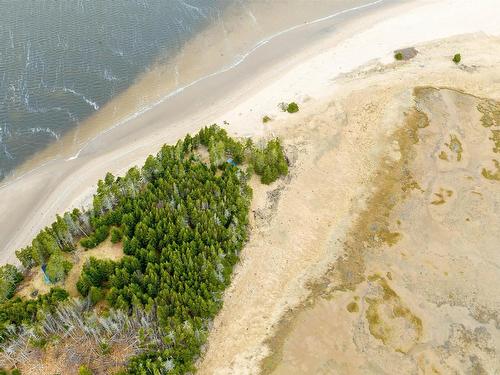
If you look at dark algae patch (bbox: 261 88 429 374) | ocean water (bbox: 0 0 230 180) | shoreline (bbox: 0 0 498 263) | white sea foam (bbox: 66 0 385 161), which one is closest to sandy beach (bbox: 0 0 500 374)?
dark algae patch (bbox: 261 88 429 374)

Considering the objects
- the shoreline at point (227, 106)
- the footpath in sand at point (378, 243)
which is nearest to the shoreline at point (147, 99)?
the shoreline at point (227, 106)

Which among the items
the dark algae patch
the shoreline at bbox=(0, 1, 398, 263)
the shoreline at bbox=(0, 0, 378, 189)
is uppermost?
the shoreline at bbox=(0, 0, 378, 189)

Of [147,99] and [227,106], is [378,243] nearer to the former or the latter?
[227,106]

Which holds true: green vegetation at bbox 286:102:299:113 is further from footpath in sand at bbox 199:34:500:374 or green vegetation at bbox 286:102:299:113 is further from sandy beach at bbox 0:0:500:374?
footpath in sand at bbox 199:34:500:374

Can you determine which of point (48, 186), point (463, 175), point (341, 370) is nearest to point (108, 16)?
point (48, 186)

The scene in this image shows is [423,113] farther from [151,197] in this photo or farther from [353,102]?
[151,197]

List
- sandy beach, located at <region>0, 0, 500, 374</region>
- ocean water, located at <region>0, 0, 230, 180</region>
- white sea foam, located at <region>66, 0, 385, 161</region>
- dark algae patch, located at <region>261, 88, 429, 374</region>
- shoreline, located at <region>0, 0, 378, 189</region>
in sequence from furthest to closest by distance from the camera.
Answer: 1. ocean water, located at <region>0, 0, 230, 180</region>
2. white sea foam, located at <region>66, 0, 385, 161</region>
3. shoreline, located at <region>0, 0, 378, 189</region>
4. dark algae patch, located at <region>261, 88, 429, 374</region>
5. sandy beach, located at <region>0, 0, 500, 374</region>

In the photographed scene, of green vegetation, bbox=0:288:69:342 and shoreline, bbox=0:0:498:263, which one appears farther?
shoreline, bbox=0:0:498:263

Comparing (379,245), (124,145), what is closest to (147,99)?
(124,145)
